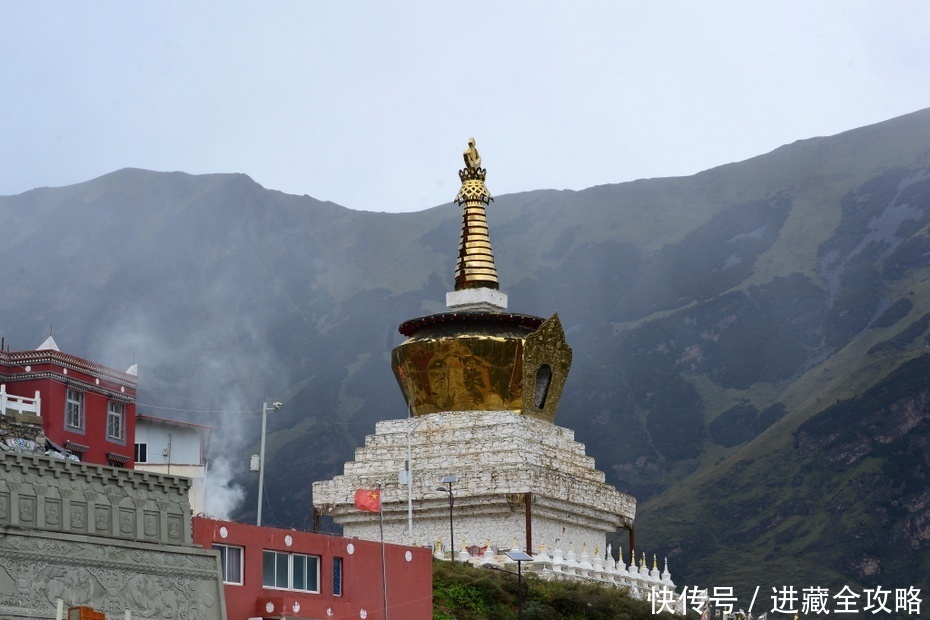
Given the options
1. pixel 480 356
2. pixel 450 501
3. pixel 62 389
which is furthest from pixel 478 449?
pixel 62 389

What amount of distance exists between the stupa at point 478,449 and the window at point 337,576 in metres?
12.6

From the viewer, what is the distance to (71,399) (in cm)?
4097

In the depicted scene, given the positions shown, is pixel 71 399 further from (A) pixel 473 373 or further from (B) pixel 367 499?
(A) pixel 473 373

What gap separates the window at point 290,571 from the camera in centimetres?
3400

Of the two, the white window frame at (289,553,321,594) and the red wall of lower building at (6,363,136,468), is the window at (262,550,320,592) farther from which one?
the red wall of lower building at (6,363,136,468)

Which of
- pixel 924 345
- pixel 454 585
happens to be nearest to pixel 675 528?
pixel 924 345

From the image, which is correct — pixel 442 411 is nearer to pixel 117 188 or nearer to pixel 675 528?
pixel 675 528

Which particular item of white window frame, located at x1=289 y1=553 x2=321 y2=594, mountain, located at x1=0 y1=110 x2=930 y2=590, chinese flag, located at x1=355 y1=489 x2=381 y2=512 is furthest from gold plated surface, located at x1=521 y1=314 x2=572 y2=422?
mountain, located at x1=0 y1=110 x2=930 y2=590

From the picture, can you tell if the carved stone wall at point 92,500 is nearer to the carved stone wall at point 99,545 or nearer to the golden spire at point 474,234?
the carved stone wall at point 99,545

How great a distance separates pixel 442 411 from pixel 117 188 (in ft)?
334

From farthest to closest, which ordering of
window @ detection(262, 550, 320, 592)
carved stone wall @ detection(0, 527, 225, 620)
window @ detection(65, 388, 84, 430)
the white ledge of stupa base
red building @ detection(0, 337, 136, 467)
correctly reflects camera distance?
the white ledge of stupa base, window @ detection(65, 388, 84, 430), red building @ detection(0, 337, 136, 467), window @ detection(262, 550, 320, 592), carved stone wall @ detection(0, 527, 225, 620)

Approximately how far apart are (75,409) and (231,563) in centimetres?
935

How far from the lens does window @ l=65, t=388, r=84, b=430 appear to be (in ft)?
134

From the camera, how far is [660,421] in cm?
12875
